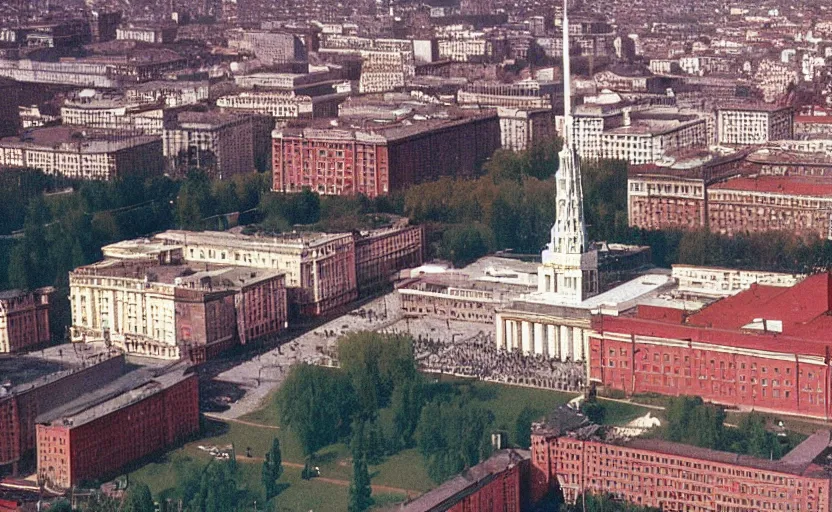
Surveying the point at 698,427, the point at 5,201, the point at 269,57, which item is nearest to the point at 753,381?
the point at 698,427

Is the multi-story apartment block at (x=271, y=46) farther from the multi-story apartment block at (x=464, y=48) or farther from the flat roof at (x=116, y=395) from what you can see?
the flat roof at (x=116, y=395)

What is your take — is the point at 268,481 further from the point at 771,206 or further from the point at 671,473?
the point at 771,206

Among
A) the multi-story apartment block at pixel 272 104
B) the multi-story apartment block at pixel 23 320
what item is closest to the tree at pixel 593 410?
the multi-story apartment block at pixel 23 320

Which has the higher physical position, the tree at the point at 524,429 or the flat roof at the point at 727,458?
the flat roof at the point at 727,458

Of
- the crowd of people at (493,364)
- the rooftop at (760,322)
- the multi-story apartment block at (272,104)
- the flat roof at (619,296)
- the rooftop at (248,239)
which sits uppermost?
the multi-story apartment block at (272,104)

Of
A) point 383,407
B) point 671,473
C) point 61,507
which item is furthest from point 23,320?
point 671,473

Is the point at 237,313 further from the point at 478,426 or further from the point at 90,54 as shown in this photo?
the point at 90,54

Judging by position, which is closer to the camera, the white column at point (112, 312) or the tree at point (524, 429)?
the tree at point (524, 429)
